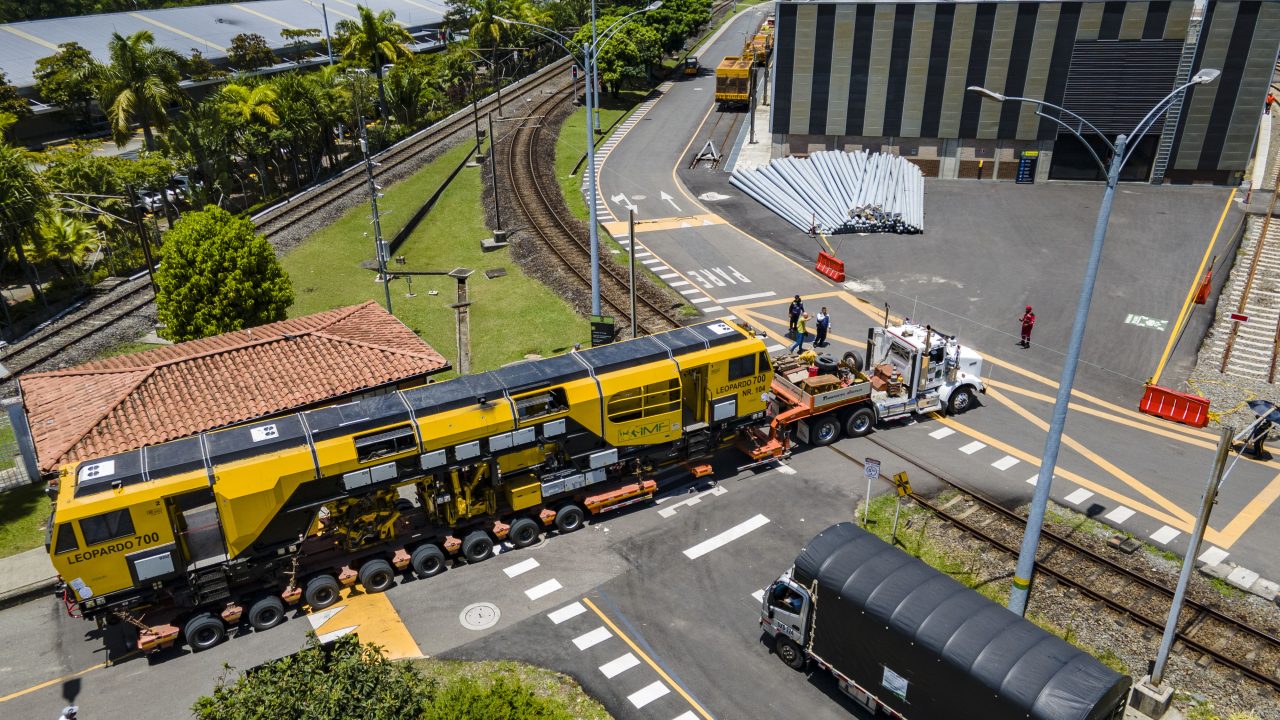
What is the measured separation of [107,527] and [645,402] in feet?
43.7

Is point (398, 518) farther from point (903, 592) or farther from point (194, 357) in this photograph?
point (903, 592)

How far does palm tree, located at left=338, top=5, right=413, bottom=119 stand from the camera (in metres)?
61.2

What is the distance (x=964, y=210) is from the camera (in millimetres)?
51594

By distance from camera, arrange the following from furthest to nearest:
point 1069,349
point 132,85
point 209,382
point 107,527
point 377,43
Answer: point 377,43
point 132,85
point 209,382
point 107,527
point 1069,349

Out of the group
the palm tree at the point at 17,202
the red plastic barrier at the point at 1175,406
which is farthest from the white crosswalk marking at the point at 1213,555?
the palm tree at the point at 17,202

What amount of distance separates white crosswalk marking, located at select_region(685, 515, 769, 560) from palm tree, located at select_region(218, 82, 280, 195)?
41796 mm

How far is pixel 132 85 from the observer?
5003cm

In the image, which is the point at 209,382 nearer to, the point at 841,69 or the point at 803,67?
the point at 803,67

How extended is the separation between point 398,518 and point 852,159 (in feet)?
139

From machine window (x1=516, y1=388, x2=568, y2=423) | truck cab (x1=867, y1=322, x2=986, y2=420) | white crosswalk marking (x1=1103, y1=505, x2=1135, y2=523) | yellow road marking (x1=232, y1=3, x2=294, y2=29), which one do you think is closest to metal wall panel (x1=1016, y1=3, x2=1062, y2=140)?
truck cab (x1=867, y1=322, x2=986, y2=420)

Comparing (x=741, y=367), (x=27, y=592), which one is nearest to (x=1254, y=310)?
(x=741, y=367)

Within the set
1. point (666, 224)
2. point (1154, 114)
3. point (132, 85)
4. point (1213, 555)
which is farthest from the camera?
point (132, 85)

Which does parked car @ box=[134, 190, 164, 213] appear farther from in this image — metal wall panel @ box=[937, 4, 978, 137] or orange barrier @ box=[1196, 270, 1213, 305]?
orange barrier @ box=[1196, 270, 1213, 305]

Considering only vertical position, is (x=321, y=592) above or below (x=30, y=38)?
below
